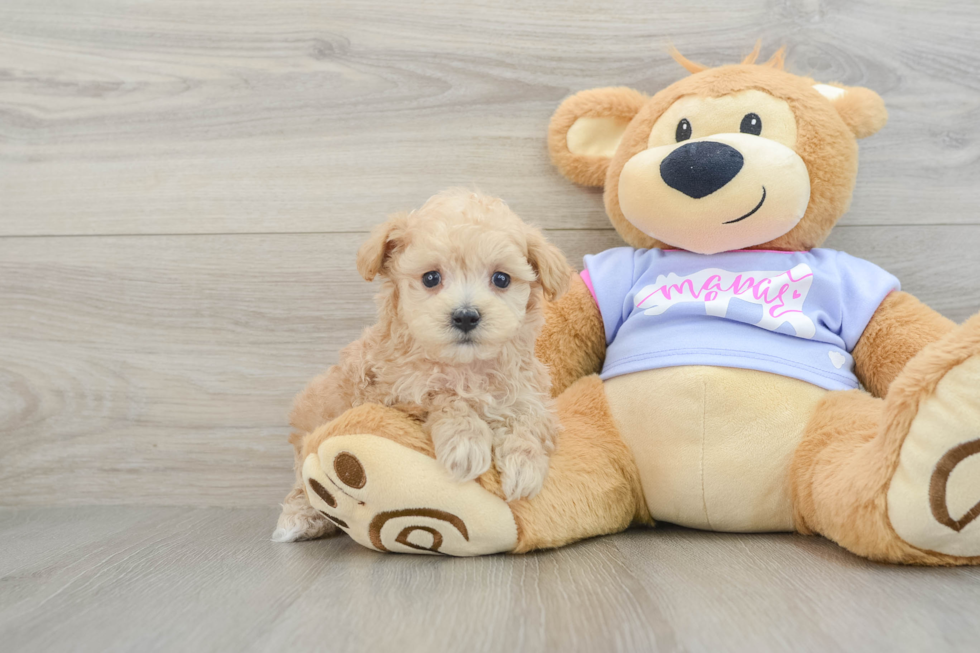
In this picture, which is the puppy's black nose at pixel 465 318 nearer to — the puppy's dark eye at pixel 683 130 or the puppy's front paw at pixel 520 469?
the puppy's front paw at pixel 520 469

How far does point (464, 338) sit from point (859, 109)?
2.37 ft

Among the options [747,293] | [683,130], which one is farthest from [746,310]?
[683,130]

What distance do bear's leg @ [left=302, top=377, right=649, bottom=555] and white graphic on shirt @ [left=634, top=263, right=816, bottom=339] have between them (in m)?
0.28

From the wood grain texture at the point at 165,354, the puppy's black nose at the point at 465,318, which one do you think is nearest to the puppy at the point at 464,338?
the puppy's black nose at the point at 465,318

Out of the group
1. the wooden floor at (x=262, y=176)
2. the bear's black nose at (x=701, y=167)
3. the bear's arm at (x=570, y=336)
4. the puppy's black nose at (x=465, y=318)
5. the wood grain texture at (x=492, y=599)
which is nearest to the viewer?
the wood grain texture at (x=492, y=599)

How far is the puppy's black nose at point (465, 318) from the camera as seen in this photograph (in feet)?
2.56

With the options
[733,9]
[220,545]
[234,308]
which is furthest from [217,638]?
[733,9]

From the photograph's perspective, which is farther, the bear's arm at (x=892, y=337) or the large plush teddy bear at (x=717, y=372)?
the bear's arm at (x=892, y=337)

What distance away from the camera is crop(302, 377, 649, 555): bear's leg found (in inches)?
31.5

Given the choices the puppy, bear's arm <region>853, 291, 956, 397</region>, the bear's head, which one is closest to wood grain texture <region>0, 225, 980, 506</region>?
the bear's head

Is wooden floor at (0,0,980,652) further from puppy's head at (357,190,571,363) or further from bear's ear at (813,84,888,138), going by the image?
puppy's head at (357,190,571,363)

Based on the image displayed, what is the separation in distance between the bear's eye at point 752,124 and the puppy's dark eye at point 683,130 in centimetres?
8

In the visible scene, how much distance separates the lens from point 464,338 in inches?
31.1

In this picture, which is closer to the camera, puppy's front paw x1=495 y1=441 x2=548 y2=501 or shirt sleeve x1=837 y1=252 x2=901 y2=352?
puppy's front paw x1=495 y1=441 x2=548 y2=501
